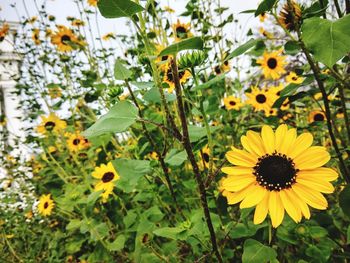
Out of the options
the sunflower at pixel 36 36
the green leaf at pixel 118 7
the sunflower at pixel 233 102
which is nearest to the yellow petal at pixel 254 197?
the green leaf at pixel 118 7

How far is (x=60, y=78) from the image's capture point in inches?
69.8

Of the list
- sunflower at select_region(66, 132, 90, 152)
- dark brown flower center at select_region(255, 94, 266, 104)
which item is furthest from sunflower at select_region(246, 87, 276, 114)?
sunflower at select_region(66, 132, 90, 152)

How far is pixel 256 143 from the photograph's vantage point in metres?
0.53

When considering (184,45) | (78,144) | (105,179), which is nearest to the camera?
(184,45)

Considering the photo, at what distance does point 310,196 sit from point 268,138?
0.38ft

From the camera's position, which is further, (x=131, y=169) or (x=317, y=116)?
(x=317, y=116)

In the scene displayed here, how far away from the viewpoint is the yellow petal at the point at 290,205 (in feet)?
1.54

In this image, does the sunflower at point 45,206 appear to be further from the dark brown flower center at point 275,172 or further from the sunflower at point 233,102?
the dark brown flower center at point 275,172

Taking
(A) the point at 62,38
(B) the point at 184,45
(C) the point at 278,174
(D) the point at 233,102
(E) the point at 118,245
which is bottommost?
(E) the point at 118,245

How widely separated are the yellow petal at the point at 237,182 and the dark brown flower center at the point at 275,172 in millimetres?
14

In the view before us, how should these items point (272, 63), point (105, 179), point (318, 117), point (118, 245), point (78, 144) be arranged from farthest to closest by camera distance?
point (272, 63)
point (78, 144)
point (318, 117)
point (105, 179)
point (118, 245)

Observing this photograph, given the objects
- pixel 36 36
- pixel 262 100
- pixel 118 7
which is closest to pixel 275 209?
pixel 118 7

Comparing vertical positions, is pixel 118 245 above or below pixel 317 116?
below

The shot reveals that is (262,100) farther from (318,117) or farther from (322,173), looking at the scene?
(322,173)
